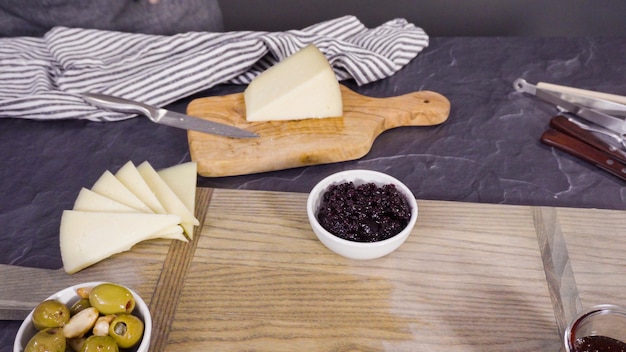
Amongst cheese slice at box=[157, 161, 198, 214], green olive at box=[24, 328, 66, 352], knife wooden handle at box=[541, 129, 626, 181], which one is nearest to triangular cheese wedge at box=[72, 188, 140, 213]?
cheese slice at box=[157, 161, 198, 214]

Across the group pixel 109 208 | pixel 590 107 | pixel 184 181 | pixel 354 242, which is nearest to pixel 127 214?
pixel 109 208

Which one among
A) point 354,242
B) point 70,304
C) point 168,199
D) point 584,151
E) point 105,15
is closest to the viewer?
point 70,304

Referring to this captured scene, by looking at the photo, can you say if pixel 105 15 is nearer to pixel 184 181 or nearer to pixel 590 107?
pixel 184 181

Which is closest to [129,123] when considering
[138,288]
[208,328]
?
[138,288]

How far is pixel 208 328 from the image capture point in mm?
1031

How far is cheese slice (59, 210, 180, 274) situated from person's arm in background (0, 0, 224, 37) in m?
0.93

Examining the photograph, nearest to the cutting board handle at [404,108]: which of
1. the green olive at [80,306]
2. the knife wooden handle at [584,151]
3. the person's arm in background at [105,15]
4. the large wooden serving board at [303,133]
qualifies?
the large wooden serving board at [303,133]

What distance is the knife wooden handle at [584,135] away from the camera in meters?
1.34

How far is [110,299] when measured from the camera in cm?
91

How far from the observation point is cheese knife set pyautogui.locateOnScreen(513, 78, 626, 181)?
1351 mm

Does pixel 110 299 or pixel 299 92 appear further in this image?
pixel 299 92

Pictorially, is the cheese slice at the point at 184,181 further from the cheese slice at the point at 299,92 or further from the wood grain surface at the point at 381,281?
the cheese slice at the point at 299,92

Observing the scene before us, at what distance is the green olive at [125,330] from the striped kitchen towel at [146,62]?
32.8 inches

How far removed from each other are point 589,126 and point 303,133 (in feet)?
2.47
